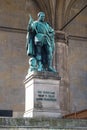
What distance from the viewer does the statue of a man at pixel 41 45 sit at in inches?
371

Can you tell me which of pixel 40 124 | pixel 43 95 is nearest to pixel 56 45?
pixel 43 95

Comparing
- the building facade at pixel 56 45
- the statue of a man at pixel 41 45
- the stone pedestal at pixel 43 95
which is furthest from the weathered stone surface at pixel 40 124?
the building facade at pixel 56 45

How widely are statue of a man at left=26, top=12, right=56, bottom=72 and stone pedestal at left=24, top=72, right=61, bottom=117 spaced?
0.93ft

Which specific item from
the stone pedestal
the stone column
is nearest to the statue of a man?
the stone pedestal

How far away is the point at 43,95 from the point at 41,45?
1360 millimetres

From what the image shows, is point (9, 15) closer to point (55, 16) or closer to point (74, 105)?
point (55, 16)

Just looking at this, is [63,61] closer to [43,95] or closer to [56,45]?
[56,45]

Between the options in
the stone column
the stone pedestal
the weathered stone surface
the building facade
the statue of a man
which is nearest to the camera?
the weathered stone surface

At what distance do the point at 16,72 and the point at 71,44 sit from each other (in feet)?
11.2

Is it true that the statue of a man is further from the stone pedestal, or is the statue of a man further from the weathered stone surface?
the weathered stone surface

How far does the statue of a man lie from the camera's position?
371 inches

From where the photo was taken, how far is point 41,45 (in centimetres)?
943

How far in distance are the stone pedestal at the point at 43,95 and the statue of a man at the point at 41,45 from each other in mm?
284

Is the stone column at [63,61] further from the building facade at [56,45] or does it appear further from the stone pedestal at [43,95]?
the stone pedestal at [43,95]
